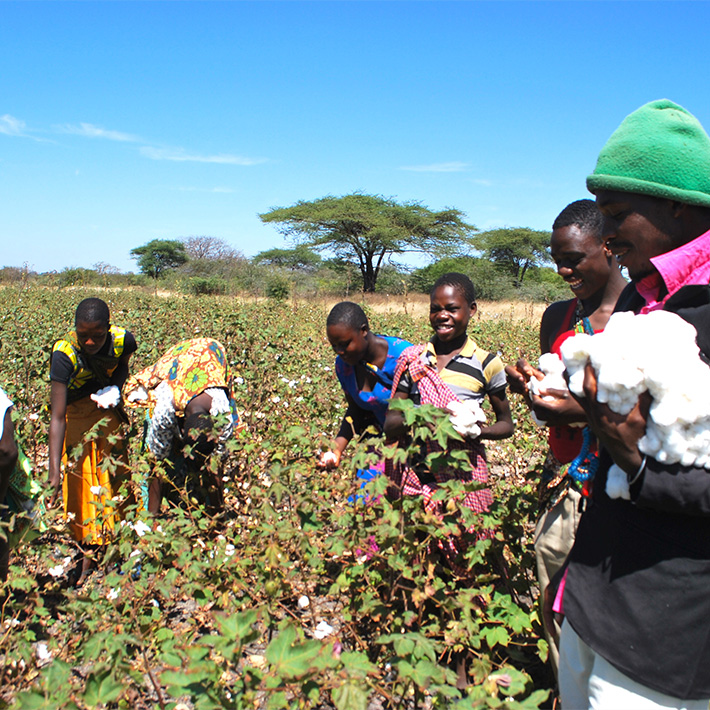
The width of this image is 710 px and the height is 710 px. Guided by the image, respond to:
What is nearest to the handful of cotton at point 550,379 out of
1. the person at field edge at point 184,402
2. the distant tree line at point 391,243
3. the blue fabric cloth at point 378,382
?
the blue fabric cloth at point 378,382

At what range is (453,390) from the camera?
2504mm

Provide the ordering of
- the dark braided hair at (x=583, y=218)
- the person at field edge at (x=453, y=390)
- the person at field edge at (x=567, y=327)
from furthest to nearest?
the person at field edge at (x=453, y=390) < the dark braided hair at (x=583, y=218) < the person at field edge at (x=567, y=327)

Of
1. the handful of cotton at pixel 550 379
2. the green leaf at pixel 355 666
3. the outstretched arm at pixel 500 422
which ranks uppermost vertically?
the handful of cotton at pixel 550 379

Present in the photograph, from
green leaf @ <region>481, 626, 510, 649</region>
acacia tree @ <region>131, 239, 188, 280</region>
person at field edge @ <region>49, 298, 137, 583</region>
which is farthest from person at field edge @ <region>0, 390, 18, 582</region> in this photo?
acacia tree @ <region>131, 239, 188, 280</region>

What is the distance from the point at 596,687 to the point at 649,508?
0.37 metres

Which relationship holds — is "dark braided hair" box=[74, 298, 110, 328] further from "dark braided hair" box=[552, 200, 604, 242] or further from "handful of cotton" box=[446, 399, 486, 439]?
"dark braided hair" box=[552, 200, 604, 242]

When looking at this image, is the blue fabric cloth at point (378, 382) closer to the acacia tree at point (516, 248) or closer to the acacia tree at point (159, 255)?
the acacia tree at point (516, 248)

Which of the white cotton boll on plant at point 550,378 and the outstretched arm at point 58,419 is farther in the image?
the outstretched arm at point 58,419

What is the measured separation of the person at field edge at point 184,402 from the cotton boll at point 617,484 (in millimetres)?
2239

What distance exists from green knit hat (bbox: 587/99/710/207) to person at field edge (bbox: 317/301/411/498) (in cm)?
159

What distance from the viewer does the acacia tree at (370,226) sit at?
3161 centimetres

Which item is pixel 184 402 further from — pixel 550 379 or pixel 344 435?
pixel 550 379

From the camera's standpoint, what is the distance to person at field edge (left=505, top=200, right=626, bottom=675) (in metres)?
1.77

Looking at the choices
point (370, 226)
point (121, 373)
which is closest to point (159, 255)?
point (370, 226)
